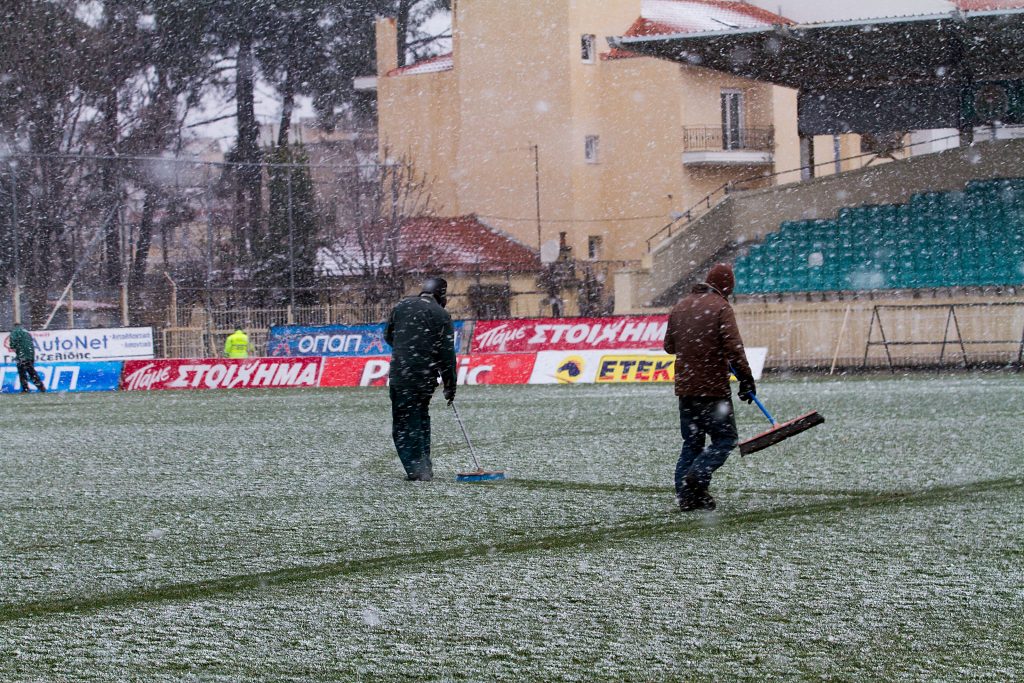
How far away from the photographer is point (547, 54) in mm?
48656

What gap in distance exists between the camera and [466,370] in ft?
101

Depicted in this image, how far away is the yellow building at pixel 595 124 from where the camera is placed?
47.6 meters

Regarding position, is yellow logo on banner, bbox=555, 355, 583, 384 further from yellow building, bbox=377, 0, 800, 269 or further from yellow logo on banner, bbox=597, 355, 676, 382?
yellow building, bbox=377, 0, 800, 269

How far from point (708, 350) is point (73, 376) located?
2465 centimetres

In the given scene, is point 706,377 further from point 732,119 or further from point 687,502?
point 732,119

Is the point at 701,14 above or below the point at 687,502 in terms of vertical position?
above

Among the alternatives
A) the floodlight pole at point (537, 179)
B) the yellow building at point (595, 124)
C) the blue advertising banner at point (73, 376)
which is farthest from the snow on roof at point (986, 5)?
the blue advertising banner at point (73, 376)

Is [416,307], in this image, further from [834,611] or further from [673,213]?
[673,213]

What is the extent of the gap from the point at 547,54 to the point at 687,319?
39477 millimetres

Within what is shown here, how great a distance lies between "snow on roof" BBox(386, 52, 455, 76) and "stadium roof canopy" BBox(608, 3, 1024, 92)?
49.3 feet

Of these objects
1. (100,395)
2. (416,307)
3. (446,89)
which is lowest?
(100,395)

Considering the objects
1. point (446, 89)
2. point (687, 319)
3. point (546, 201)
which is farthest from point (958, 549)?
point (446, 89)

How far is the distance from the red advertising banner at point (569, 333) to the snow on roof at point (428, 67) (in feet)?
64.8

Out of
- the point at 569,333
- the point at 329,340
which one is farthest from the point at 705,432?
the point at 329,340
